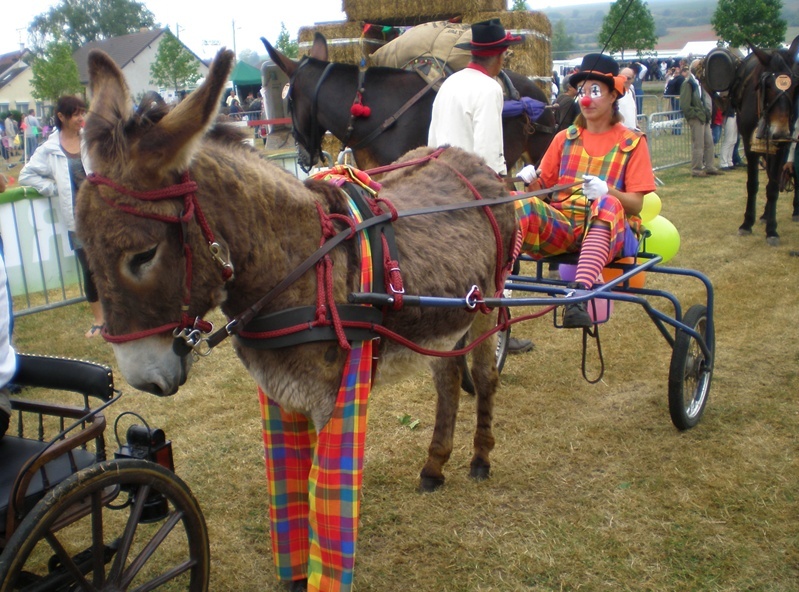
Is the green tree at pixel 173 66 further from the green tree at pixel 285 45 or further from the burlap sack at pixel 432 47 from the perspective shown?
the burlap sack at pixel 432 47

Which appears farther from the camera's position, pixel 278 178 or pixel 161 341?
pixel 278 178

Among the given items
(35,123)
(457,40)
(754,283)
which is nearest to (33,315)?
(457,40)

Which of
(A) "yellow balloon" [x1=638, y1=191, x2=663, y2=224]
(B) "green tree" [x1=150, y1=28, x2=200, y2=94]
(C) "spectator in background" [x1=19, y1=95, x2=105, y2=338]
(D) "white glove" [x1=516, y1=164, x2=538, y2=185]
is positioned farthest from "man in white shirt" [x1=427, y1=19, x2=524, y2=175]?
(B) "green tree" [x1=150, y1=28, x2=200, y2=94]

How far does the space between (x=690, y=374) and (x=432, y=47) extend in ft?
13.7

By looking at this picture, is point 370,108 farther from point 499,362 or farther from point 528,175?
point 499,362

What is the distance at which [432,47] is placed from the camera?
6.89 m

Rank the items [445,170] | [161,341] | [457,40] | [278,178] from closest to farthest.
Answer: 1. [161,341]
2. [278,178]
3. [445,170]
4. [457,40]

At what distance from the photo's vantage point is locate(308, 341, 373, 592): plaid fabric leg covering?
7.74ft

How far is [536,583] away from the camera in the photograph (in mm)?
2934

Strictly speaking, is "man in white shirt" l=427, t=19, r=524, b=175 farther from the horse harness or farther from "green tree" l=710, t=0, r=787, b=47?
"green tree" l=710, t=0, r=787, b=47

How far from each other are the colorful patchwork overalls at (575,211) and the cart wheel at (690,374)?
62 cm

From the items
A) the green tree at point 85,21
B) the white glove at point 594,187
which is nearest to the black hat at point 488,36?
the white glove at point 594,187

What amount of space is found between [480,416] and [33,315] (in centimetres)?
508

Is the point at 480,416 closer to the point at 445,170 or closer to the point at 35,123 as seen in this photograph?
the point at 445,170
